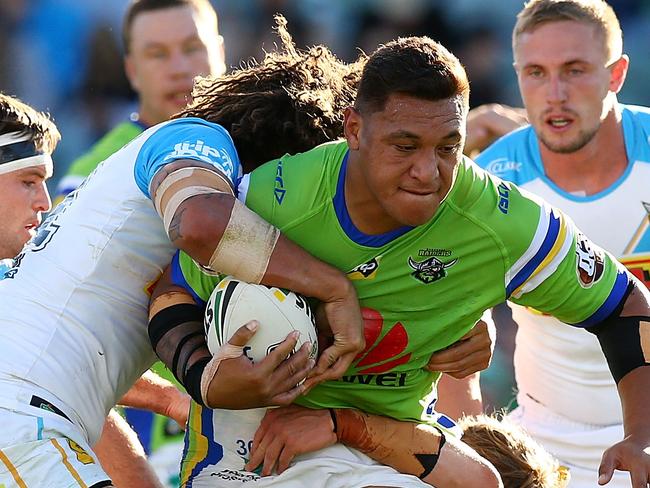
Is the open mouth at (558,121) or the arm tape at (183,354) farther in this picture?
the open mouth at (558,121)

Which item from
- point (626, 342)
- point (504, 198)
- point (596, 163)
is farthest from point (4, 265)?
point (596, 163)

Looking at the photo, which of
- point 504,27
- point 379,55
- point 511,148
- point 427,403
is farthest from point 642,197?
point 504,27

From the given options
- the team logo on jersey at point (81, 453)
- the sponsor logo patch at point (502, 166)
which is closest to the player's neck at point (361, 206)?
the team logo on jersey at point (81, 453)

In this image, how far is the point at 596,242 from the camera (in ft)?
21.7

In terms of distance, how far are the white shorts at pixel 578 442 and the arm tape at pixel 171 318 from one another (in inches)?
116

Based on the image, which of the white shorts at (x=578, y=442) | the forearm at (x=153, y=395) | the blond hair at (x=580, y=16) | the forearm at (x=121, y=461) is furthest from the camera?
the blond hair at (x=580, y=16)

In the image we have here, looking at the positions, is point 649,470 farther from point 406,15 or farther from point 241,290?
point 406,15

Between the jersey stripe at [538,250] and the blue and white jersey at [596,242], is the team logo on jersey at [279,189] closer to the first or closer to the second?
the jersey stripe at [538,250]

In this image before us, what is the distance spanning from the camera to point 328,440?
4.24 meters

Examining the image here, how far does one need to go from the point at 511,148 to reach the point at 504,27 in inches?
159

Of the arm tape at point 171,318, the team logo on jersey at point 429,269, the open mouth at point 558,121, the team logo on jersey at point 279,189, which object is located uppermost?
the open mouth at point 558,121

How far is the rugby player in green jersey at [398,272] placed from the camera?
393cm

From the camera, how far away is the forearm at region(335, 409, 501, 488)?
4285 millimetres

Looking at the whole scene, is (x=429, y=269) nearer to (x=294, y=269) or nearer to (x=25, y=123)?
(x=294, y=269)
